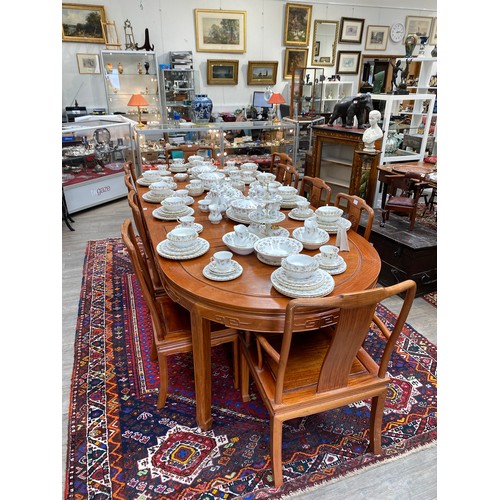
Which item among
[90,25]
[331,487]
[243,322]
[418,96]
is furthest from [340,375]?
[90,25]

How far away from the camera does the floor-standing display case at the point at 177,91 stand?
625cm

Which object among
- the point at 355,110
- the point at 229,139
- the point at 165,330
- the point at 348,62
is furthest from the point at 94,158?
the point at 348,62

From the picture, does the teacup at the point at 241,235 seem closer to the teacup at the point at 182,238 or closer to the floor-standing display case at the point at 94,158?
the teacup at the point at 182,238

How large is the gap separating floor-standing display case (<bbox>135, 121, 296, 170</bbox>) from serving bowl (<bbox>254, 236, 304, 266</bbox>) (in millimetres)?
2896

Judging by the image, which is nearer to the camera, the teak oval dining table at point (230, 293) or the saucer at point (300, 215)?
the teak oval dining table at point (230, 293)

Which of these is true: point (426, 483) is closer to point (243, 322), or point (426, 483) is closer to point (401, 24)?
point (243, 322)

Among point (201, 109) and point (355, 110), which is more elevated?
point (201, 109)

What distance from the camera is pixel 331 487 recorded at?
5.02 feet

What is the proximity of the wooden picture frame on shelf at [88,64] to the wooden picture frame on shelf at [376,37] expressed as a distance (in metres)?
5.51

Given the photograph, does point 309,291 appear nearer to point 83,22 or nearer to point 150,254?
point 150,254

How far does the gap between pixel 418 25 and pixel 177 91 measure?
574 cm

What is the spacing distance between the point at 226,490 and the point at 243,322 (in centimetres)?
77

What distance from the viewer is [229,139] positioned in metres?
4.95

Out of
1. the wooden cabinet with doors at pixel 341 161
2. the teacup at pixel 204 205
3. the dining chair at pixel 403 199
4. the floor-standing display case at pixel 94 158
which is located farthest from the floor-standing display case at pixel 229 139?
the dining chair at pixel 403 199
